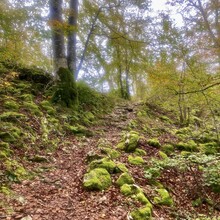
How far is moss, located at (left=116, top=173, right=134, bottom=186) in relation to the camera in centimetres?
396

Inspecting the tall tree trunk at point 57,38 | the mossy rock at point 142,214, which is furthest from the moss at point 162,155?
the tall tree trunk at point 57,38

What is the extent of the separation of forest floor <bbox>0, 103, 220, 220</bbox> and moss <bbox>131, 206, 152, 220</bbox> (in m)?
0.11

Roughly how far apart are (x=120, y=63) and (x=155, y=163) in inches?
415

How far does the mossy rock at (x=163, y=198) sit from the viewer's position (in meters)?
3.77

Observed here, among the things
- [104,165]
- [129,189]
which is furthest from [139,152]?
[129,189]

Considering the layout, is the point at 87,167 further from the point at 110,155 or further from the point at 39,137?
the point at 39,137

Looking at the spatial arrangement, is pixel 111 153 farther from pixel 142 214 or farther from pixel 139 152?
pixel 142 214

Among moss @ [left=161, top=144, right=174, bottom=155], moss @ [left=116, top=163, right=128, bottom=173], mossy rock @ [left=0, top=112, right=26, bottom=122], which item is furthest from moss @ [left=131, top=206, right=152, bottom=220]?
mossy rock @ [left=0, top=112, right=26, bottom=122]

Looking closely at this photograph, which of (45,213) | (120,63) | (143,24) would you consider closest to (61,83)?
(45,213)

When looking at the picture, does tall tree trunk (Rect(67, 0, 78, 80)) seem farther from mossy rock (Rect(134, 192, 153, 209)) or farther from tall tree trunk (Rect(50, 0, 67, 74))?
mossy rock (Rect(134, 192, 153, 209))

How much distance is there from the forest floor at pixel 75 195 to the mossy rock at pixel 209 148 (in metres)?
1.75

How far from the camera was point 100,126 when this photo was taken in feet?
25.9

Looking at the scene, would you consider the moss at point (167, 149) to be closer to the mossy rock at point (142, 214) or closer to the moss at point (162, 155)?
the moss at point (162, 155)

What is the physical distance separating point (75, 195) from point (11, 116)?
2883 millimetres
